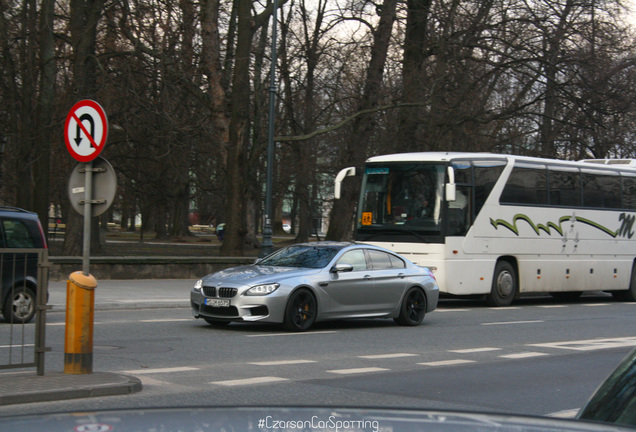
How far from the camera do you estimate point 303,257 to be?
49.2 feet

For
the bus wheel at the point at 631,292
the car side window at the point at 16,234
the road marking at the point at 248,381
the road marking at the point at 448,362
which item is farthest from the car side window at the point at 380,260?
the bus wheel at the point at 631,292

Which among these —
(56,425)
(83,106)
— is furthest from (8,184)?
(56,425)

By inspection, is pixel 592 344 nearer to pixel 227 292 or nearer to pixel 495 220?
pixel 227 292

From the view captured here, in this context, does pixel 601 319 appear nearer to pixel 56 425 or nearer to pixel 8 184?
pixel 56 425

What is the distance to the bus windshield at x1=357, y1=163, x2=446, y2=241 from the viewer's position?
67.4 ft

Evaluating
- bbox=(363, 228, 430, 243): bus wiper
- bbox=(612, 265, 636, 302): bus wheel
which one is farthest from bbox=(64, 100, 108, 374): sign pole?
bbox=(612, 265, 636, 302): bus wheel

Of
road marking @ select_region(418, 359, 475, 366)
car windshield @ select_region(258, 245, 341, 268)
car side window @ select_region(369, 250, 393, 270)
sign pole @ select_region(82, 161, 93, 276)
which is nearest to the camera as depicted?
sign pole @ select_region(82, 161, 93, 276)

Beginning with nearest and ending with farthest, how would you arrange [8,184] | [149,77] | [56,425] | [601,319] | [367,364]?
1. [56,425]
2. [367,364]
3. [601,319]
4. [149,77]
5. [8,184]

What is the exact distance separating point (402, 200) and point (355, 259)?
6134 millimetres

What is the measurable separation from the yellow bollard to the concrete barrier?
12.7 m

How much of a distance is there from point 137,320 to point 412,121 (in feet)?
54.6

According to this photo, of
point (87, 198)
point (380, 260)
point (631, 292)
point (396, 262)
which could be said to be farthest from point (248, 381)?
point (631, 292)

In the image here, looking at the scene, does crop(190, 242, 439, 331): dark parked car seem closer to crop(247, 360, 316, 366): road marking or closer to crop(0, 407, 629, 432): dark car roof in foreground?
crop(247, 360, 316, 366): road marking

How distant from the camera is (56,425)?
197cm
